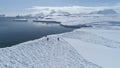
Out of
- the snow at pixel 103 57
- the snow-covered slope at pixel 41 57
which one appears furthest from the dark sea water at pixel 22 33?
the snow at pixel 103 57

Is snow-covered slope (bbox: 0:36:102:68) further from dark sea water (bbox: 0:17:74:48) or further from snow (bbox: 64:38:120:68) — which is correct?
dark sea water (bbox: 0:17:74:48)

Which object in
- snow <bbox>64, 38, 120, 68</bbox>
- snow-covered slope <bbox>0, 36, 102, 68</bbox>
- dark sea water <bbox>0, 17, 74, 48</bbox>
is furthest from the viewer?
dark sea water <bbox>0, 17, 74, 48</bbox>

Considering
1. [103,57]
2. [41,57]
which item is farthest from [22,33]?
[103,57]

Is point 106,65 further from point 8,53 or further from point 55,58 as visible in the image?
point 8,53

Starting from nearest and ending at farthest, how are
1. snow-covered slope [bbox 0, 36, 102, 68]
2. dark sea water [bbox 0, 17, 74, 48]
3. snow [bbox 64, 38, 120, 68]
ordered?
snow-covered slope [bbox 0, 36, 102, 68] < snow [bbox 64, 38, 120, 68] < dark sea water [bbox 0, 17, 74, 48]

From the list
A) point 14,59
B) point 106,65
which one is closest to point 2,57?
point 14,59

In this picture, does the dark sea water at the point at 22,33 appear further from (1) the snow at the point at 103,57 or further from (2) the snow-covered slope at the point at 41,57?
(1) the snow at the point at 103,57

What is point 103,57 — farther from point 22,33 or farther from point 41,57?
point 22,33

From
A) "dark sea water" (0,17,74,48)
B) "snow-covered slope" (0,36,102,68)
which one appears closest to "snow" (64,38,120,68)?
"snow-covered slope" (0,36,102,68)
